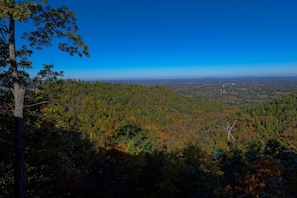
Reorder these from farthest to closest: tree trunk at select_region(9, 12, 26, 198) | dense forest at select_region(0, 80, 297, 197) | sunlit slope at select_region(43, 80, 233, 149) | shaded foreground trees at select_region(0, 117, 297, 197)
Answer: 1. sunlit slope at select_region(43, 80, 233, 149)
2. shaded foreground trees at select_region(0, 117, 297, 197)
3. dense forest at select_region(0, 80, 297, 197)
4. tree trunk at select_region(9, 12, 26, 198)

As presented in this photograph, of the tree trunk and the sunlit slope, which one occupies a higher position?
the tree trunk

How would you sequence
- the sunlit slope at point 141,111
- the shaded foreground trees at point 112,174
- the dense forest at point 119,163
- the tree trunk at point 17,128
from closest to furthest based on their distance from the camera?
1. the tree trunk at point 17,128
2. the dense forest at point 119,163
3. the shaded foreground trees at point 112,174
4. the sunlit slope at point 141,111

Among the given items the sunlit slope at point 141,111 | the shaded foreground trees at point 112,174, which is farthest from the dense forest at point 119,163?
the sunlit slope at point 141,111

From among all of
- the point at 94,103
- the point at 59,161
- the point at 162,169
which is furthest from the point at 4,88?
the point at 94,103

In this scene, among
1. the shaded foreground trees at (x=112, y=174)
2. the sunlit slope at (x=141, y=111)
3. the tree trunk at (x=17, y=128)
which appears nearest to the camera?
the tree trunk at (x=17, y=128)

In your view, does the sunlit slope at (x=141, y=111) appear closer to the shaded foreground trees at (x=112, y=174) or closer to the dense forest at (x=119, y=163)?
the dense forest at (x=119, y=163)

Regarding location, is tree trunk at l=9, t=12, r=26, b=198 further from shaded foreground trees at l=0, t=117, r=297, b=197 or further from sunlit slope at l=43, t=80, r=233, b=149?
sunlit slope at l=43, t=80, r=233, b=149

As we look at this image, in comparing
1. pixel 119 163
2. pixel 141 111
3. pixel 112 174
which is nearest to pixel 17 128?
pixel 112 174

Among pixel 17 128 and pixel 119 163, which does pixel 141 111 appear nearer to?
pixel 119 163

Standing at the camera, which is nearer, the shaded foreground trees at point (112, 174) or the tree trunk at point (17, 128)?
the tree trunk at point (17, 128)

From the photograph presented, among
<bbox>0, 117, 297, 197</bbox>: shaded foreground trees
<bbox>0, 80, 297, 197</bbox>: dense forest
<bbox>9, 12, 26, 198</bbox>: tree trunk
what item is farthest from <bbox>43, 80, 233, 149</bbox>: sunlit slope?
<bbox>9, 12, 26, 198</bbox>: tree trunk

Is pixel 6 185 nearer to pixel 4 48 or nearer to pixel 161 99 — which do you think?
pixel 4 48
